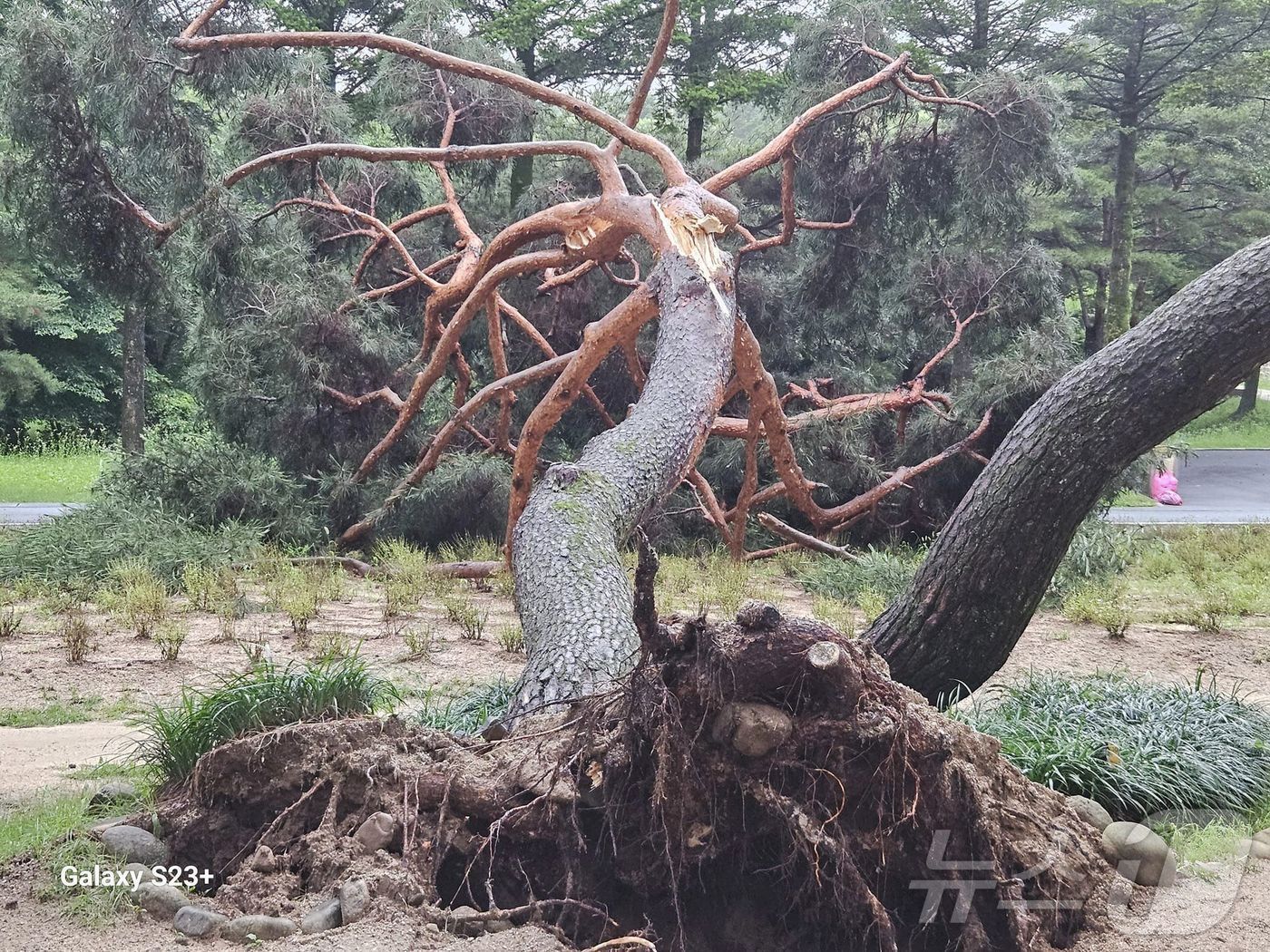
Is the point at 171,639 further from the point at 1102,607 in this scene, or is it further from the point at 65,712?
the point at 1102,607

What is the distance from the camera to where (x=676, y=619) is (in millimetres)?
2867

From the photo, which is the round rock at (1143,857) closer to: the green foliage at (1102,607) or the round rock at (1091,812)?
the round rock at (1091,812)

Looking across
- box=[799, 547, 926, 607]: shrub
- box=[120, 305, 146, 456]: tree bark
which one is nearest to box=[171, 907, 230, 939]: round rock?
box=[799, 547, 926, 607]: shrub

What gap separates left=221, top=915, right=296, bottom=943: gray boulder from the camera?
2.74 metres

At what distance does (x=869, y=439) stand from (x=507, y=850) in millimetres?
9974

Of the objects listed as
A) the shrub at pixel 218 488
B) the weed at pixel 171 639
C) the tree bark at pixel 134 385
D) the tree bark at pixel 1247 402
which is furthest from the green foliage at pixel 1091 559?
the tree bark at pixel 1247 402

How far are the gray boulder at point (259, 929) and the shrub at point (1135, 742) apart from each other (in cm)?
258

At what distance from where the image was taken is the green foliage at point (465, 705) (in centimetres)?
463

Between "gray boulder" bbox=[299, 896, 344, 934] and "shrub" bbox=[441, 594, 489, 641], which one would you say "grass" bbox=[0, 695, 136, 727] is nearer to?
"shrub" bbox=[441, 594, 489, 641]

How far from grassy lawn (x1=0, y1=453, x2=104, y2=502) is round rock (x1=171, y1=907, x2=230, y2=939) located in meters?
16.7

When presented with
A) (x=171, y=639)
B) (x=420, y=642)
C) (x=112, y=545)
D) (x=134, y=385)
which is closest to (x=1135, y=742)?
(x=420, y=642)

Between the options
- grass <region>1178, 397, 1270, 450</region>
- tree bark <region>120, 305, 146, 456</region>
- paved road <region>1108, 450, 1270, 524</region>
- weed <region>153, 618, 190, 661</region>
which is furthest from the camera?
grass <region>1178, 397, 1270, 450</region>

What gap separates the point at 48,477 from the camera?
66.9 feet

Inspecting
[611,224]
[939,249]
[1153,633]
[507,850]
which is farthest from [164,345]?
[507,850]
